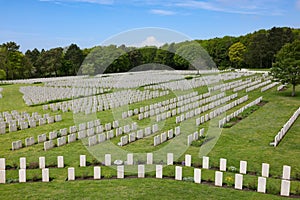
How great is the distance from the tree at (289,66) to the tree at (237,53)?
5489cm

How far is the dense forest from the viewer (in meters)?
59.5

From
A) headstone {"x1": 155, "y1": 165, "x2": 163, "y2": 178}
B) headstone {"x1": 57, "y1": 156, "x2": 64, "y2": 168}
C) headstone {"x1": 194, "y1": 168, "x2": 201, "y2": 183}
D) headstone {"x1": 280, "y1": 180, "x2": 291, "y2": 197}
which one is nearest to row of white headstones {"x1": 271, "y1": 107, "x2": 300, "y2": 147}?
headstone {"x1": 280, "y1": 180, "x2": 291, "y2": 197}

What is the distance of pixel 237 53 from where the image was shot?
282 feet

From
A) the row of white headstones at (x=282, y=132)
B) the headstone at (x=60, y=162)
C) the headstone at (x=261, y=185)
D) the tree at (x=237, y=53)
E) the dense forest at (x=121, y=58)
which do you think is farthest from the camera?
the tree at (x=237, y=53)

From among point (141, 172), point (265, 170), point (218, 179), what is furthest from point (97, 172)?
point (265, 170)

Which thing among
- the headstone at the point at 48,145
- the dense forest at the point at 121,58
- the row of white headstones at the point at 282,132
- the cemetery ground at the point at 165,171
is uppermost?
the dense forest at the point at 121,58

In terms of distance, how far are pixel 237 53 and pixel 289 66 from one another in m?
57.8

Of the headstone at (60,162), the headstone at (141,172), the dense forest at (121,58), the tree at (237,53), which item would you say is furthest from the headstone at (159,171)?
the tree at (237,53)

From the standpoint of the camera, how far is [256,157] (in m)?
13.1

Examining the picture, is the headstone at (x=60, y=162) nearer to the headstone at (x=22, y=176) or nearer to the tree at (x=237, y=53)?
the headstone at (x=22, y=176)

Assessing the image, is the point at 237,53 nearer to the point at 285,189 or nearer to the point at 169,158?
the point at 169,158

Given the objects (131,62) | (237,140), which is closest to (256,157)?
(237,140)

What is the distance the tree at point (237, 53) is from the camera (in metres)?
85.6

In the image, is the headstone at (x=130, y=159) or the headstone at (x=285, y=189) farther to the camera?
the headstone at (x=130, y=159)
